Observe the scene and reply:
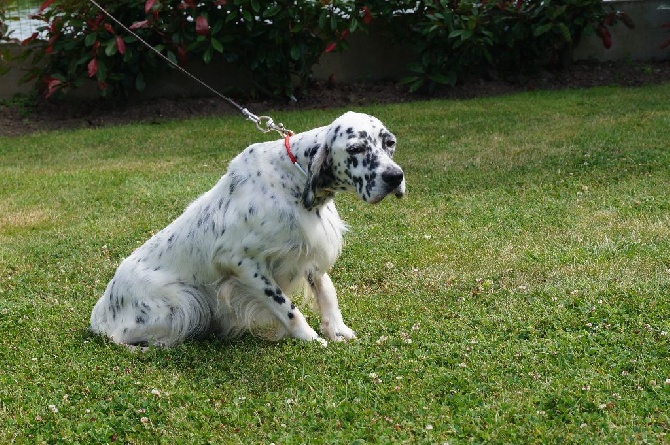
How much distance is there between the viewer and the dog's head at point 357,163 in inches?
155

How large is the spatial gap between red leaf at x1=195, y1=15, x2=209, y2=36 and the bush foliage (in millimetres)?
12

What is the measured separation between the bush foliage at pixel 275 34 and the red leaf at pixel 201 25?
0.01m

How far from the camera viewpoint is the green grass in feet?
11.9

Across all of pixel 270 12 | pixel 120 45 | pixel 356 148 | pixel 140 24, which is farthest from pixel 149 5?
pixel 356 148

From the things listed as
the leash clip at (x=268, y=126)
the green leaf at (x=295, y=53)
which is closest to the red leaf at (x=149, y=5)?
the green leaf at (x=295, y=53)

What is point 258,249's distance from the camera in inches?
169

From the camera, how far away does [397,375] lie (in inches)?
157

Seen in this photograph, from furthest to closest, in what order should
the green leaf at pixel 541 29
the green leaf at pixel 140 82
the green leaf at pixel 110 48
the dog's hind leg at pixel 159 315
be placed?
the green leaf at pixel 140 82 → the green leaf at pixel 541 29 → the green leaf at pixel 110 48 → the dog's hind leg at pixel 159 315

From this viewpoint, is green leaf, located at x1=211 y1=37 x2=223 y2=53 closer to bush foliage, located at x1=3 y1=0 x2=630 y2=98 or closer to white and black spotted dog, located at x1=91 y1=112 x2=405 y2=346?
bush foliage, located at x1=3 y1=0 x2=630 y2=98

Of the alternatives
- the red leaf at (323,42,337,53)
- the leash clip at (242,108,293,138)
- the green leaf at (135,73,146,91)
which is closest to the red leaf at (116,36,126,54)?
the green leaf at (135,73,146,91)

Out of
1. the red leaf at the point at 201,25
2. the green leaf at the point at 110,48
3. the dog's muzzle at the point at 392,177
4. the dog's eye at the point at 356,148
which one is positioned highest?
the dog's eye at the point at 356,148

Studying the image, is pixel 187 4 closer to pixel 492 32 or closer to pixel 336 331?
pixel 492 32

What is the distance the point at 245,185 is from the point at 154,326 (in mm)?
873

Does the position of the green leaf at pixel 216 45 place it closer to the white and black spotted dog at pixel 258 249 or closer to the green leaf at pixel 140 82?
the green leaf at pixel 140 82
